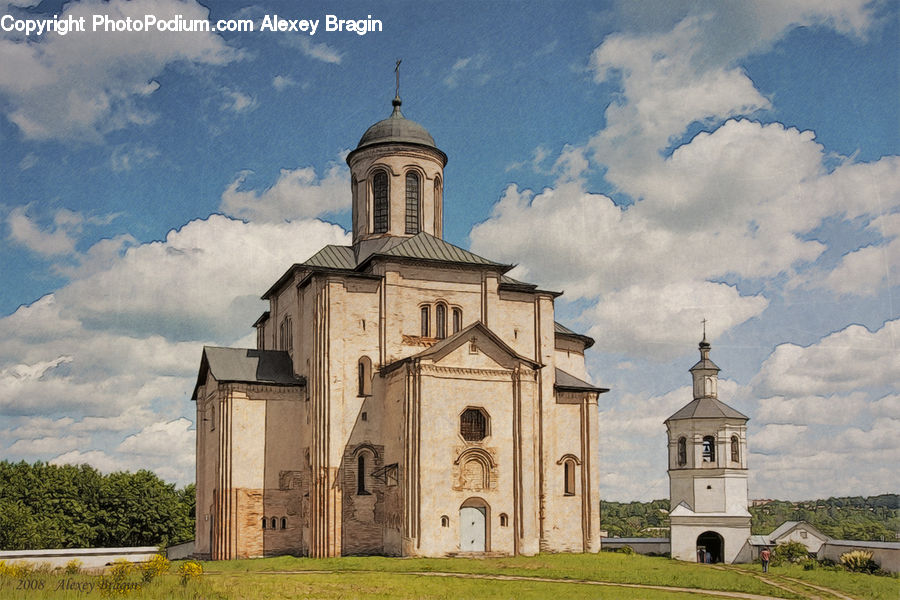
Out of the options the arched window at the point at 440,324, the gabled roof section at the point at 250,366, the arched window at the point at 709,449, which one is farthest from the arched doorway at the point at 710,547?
the gabled roof section at the point at 250,366

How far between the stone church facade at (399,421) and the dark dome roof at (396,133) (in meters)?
4.33

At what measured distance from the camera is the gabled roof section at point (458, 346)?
34656 millimetres

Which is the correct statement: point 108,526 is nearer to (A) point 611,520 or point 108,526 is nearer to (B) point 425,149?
(B) point 425,149

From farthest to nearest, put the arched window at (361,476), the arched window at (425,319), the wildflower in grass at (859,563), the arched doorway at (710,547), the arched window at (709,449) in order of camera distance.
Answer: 1. the arched window at (709,449)
2. the arched doorway at (710,547)
3. the arched window at (425,319)
4. the arched window at (361,476)
5. the wildflower in grass at (859,563)

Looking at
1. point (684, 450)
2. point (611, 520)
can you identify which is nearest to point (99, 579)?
point (684, 450)

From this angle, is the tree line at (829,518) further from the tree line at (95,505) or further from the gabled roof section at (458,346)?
the tree line at (95,505)

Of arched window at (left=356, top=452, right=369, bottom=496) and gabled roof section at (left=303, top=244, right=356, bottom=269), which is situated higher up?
gabled roof section at (left=303, top=244, right=356, bottom=269)

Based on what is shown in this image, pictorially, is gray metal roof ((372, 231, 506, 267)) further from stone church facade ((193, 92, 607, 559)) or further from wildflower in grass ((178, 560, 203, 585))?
wildflower in grass ((178, 560, 203, 585))

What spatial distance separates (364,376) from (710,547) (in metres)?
18.7

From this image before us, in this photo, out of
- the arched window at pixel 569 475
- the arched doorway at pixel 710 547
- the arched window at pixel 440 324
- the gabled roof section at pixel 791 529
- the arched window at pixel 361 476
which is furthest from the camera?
the gabled roof section at pixel 791 529

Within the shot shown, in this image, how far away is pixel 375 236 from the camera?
4119cm

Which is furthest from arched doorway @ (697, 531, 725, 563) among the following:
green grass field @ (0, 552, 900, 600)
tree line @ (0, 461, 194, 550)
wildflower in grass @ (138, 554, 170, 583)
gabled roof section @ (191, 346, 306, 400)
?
tree line @ (0, 461, 194, 550)

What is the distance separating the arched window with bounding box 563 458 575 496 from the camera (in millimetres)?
39344

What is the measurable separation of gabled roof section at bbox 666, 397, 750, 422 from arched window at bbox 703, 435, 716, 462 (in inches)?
45.3
